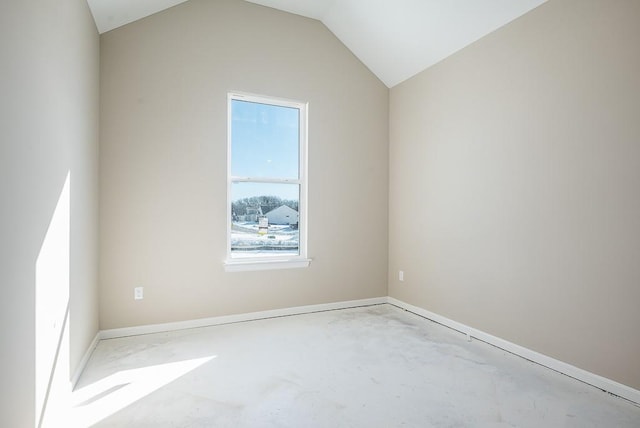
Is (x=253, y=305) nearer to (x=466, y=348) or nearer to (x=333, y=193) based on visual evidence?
(x=333, y=193)

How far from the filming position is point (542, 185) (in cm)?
262

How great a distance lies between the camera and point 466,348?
2.91 m

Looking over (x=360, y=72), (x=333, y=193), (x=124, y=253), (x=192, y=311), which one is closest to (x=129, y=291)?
(x=124, y=253)

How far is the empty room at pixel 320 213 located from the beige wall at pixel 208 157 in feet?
0.06

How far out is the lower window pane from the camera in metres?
3.62

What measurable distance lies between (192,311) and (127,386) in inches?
44.2

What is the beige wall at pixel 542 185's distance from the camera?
219 centimetres

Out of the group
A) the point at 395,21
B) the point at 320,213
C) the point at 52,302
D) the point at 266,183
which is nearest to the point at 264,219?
the point at 266,183

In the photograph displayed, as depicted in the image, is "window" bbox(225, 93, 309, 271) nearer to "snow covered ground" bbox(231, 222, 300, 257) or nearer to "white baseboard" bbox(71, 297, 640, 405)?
"snow covered ground" bbox(231, 222, 300, 257)

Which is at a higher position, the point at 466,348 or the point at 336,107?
the point at 336,107

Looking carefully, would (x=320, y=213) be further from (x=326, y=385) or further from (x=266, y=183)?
(x=326, y=385)

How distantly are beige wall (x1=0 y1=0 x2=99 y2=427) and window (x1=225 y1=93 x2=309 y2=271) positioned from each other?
1.28 meters

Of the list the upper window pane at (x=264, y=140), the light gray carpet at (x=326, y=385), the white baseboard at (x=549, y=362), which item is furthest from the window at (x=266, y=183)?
the white baseboard at (x=549, y=362)

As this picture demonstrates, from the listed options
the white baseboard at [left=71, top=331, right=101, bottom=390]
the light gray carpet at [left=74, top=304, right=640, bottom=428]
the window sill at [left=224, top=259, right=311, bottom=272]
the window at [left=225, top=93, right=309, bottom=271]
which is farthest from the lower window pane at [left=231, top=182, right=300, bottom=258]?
the white baseboard at [left=71, top=331, right=101, bottom=390]
